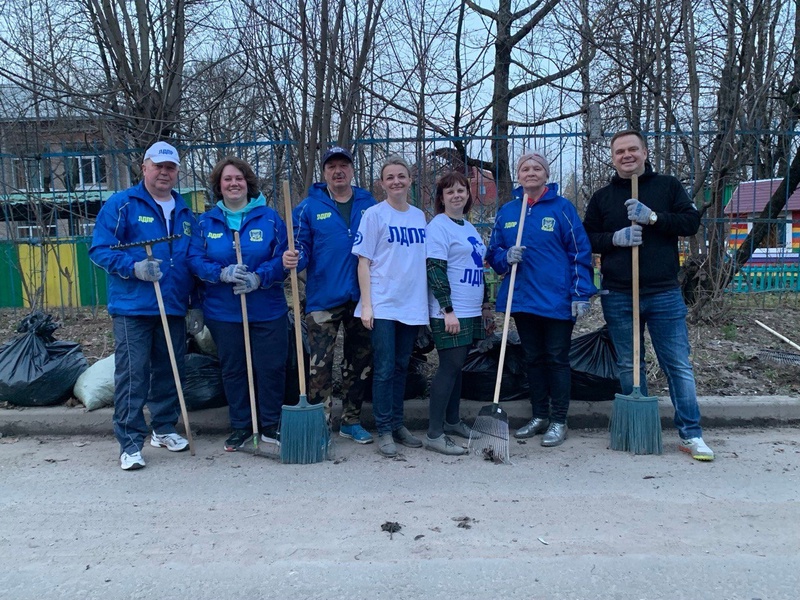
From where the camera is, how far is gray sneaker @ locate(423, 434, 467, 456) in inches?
155

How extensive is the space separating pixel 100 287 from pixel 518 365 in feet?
19.7

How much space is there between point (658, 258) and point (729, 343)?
8.58 feet

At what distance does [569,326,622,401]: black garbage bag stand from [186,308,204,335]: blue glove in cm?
246

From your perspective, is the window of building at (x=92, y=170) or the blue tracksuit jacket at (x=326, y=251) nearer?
the blue tracksuit jacket at (x=326, y=251)

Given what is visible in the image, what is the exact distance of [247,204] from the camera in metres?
4.02

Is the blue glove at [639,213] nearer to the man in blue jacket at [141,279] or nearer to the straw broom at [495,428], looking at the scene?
the straw broom at [495,428]

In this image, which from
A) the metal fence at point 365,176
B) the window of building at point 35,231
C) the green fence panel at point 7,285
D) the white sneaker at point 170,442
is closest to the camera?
the white sneaker at point 170,442

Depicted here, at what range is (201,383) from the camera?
434cm

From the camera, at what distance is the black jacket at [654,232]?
382cm

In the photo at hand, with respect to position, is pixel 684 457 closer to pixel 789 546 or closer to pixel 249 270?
pixel 789 546

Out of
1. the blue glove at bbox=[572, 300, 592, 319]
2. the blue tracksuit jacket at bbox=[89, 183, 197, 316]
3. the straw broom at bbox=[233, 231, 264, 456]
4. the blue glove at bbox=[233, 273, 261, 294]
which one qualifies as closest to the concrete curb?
the straw broom at bbox=[233, 231, 264, 456]

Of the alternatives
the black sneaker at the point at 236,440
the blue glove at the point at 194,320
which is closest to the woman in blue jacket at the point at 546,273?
the black sneaker at the point at 236,440

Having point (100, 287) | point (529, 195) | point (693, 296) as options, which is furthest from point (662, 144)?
point (100, 287)

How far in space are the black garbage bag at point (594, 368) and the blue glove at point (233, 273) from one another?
89.2 inches
